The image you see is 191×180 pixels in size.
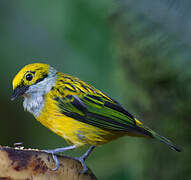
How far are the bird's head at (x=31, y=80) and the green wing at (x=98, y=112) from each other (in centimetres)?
23

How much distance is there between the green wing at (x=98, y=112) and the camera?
2.90 m

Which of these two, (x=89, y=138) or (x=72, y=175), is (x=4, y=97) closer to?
(x=89, y=138)

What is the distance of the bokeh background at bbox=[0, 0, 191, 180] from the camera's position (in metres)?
1.19

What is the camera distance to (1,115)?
6.37 m

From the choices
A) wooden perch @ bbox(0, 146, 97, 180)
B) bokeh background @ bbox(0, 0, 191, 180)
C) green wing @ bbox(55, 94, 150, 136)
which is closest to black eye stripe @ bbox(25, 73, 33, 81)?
green wing @ bbox(55, 94, 150, 136)

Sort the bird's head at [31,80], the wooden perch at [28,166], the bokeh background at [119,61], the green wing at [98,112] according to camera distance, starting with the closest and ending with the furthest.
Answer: the bokeh background at [119,61] → the wooden perch at [28,166] → the green wing at [98,112] → the bird's head at [31,80]

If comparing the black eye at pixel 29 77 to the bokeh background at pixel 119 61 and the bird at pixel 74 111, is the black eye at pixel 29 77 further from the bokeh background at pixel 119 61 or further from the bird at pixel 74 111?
the bokeh background at pixel 119 61

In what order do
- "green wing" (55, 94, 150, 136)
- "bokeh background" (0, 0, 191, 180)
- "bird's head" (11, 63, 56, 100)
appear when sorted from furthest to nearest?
1. "bird's head" (11, 63, 56, 100)
2. "green wing" (55, 94, 150, 136)
3. "bokeh background" (0, 0, 191, 180)

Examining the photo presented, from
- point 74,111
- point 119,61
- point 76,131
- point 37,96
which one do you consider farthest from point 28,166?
point 119,61

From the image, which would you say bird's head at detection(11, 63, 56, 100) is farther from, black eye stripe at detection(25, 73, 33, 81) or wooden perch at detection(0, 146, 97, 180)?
wooden perch at detection(0, 146, 97, 180)

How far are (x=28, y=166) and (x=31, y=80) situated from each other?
1.39 meters

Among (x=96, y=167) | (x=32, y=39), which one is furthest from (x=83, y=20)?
(x=96, y=167)

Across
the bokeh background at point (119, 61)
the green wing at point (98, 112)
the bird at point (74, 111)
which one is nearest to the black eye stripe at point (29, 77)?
the bird at point (74, 111)

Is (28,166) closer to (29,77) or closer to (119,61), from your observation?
(29,77)
